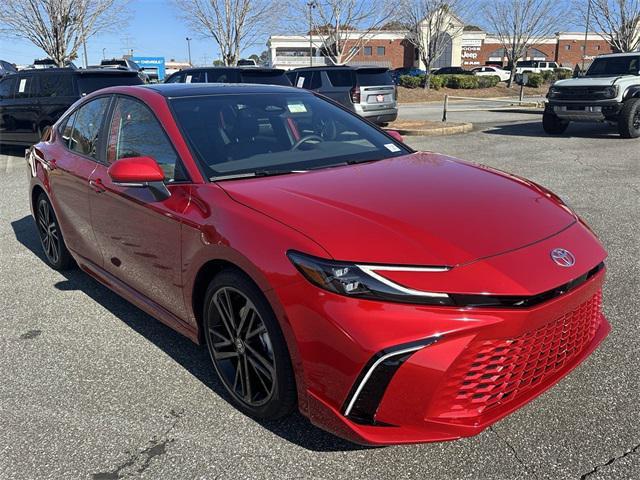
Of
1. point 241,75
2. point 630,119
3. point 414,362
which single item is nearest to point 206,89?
point 414,362

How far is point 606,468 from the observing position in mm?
2320

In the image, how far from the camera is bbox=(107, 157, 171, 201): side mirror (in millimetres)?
2908

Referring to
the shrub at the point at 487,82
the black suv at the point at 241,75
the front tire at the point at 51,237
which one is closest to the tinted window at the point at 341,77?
the black suv at the point at 241,75

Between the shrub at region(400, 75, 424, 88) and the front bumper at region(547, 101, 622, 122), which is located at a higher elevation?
the shrub at region(400, 75, 424, 88)

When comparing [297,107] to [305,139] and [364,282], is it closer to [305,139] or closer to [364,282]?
[305,139]

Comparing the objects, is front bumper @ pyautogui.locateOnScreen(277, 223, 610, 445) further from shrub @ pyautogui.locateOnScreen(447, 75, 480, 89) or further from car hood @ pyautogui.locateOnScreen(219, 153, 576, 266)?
shrub @ pyautogui.locateOnScreen(447, 75, 480, 89)

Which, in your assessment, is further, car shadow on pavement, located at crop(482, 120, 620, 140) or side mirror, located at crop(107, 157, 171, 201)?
car shadow on pavement, located at crop(482, 120, 620, 140)

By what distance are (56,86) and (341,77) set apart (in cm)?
683

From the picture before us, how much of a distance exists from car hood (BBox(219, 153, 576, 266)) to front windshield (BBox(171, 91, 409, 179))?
194 mm

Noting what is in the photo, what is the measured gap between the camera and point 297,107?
3.78 metres

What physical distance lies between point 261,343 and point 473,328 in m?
0.99

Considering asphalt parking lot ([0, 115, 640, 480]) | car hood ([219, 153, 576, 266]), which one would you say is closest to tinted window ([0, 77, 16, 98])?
asphalt parking lot ([0, 115, 640, 480])

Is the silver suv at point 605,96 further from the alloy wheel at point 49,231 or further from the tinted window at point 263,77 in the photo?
the alloy wheel at point 49,231

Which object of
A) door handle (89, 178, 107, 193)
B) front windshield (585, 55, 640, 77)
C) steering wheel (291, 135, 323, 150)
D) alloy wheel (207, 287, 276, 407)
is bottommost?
alloy wheel (207, 287, 276, 407)
